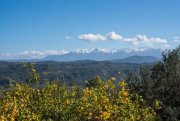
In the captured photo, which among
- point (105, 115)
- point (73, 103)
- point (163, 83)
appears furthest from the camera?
point (163, 83)

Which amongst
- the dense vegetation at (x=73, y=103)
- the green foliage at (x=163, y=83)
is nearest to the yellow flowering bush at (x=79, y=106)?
the dense vegetation at (x=73, y=103)

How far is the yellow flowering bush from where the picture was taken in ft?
62.7

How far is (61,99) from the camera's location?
23.5m

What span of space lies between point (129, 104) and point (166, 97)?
19.1 metres

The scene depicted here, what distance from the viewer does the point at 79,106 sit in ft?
66.7

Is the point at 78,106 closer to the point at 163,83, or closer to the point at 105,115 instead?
the point at 105,115

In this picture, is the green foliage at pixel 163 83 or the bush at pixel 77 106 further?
the green foliage at pixel 163 83

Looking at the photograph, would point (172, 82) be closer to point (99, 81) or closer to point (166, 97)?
point (166, 97)

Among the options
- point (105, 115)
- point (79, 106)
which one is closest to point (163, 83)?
point (79, 106)

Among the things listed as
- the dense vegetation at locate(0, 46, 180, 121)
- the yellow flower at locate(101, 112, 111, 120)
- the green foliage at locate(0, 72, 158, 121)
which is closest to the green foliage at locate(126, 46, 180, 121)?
the dense vegetation at locate(0, 46, 180, 121)

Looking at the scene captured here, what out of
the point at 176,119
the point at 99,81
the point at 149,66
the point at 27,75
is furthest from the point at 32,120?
the point at 149,66

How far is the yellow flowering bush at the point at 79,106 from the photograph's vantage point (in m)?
19.1

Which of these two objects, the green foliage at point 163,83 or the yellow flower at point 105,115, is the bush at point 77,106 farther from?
the green foliage at point 163,83

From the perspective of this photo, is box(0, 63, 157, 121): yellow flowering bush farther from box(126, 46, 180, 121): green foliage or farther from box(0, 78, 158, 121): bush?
box(126, 46, 180, 121): green foliage
